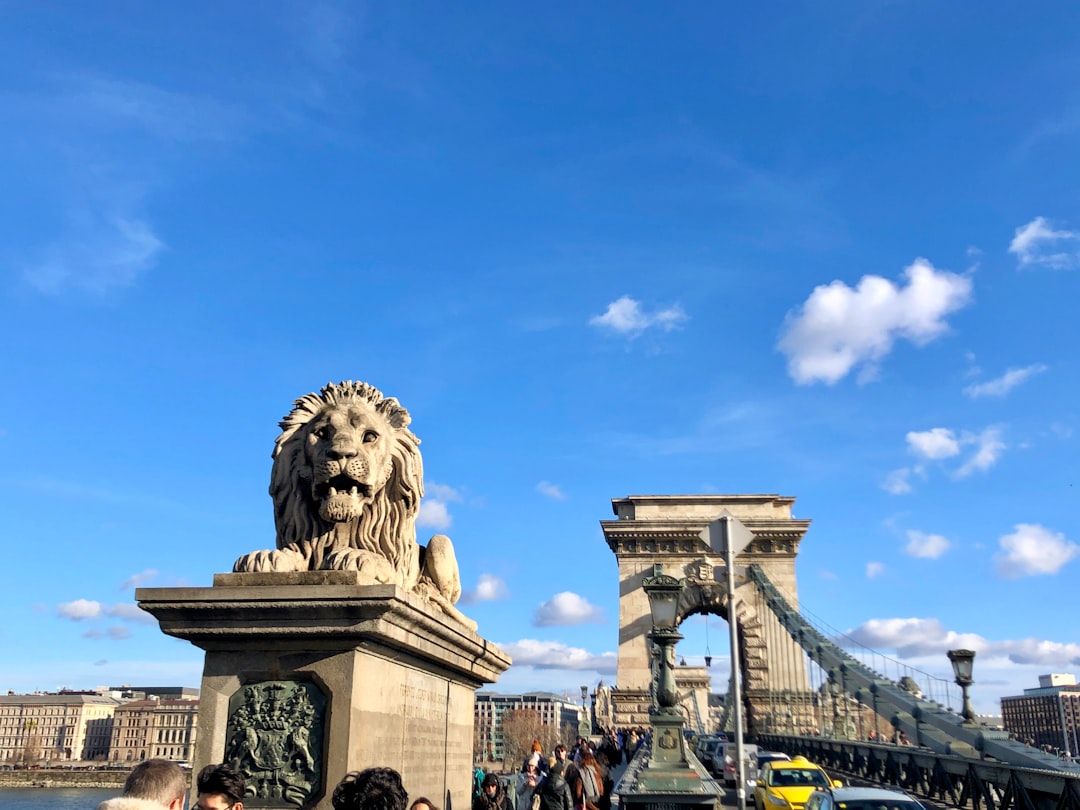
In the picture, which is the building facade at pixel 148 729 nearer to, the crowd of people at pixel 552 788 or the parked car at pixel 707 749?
the parked car at pixel 707 749

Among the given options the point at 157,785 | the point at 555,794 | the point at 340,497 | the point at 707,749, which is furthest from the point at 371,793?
the point at 707,749

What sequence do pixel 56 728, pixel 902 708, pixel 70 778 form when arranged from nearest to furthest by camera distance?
pixel 902 708, pixel 70 778, pixel 56 728

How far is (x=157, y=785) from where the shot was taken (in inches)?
105

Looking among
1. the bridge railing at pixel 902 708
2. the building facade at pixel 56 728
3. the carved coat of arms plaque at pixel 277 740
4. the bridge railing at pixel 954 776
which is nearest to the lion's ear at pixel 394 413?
the carved coat of arms plaque at pixel 277 740

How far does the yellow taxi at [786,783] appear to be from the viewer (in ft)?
45.3

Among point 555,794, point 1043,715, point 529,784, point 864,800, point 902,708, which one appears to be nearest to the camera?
point 555,794

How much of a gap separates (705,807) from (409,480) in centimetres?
613

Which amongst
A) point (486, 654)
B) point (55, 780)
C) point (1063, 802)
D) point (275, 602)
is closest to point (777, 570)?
point (1063, 802)

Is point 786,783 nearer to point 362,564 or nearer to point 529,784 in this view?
point 529,784

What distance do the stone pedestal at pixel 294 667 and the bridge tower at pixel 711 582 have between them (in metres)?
36.2

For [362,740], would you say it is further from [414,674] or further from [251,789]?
[414,674]

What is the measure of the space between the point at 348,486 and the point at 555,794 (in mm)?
4231

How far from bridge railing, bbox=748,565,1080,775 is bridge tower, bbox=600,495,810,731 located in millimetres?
1080

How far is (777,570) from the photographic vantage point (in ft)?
136
